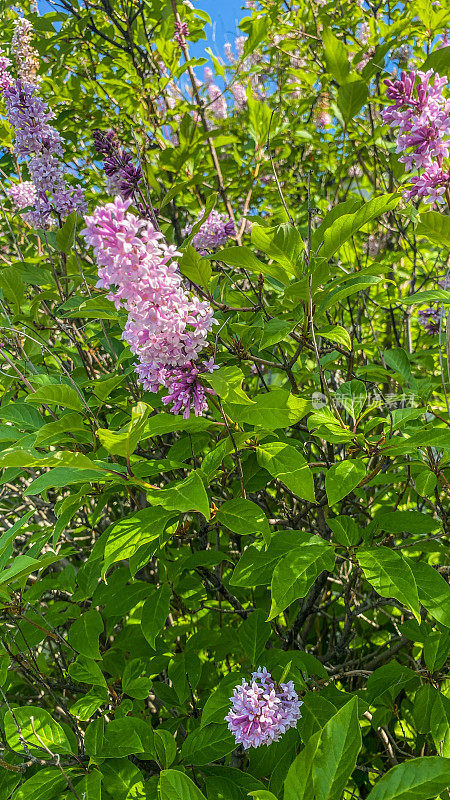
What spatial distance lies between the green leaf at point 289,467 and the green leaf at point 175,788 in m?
0.51

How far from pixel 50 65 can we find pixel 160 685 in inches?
109

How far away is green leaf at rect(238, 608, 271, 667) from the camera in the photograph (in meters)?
1.42

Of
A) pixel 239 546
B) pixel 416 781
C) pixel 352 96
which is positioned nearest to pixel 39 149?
pixel 352 96

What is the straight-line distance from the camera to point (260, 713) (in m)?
1.21

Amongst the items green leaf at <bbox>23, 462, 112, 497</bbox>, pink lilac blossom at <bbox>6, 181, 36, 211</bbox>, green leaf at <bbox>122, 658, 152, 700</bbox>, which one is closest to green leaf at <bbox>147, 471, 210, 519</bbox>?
green leaf at <bbox>23, 462, 112, 497</bbox>

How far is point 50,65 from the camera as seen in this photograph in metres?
2.77

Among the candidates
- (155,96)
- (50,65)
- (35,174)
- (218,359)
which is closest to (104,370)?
(35,174)

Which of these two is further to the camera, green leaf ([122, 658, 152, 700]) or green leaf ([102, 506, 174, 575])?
green leaf ([122, 658, 152, 700])

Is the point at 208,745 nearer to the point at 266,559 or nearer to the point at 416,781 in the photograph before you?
the point at 266,559

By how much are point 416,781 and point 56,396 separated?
3.06 ft

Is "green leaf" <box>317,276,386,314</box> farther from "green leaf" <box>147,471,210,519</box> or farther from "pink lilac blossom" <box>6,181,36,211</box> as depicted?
"pink lilac blossom" <box>6,181,36,211</box>

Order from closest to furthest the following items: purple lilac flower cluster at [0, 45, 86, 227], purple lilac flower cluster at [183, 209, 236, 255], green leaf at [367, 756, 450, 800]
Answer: green leaf at [367, 756, 450, 800], purple lilac flower cluster at [0, 45, 86, 227], purple lilac flower cluster at [183, 209, 236, 255]

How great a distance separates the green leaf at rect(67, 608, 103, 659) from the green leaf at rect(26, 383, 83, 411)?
553 mm

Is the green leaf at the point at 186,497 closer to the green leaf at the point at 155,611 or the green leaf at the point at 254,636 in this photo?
the green leaf at the point at 155,611
